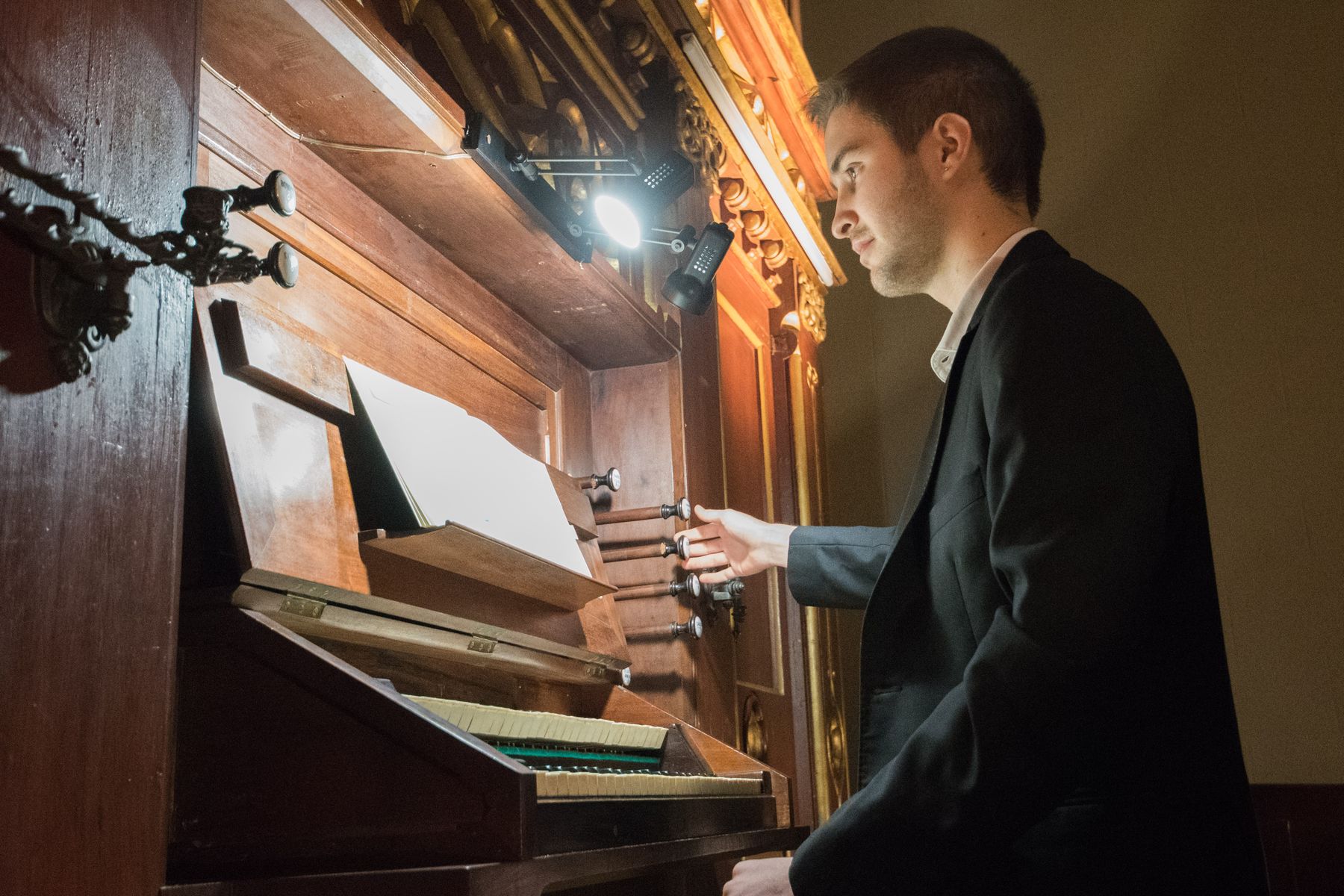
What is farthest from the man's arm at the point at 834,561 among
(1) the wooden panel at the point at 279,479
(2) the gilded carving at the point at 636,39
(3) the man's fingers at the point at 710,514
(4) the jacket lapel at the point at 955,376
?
(2) the gilded carving at the point at 636,39

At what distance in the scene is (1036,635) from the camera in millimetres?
1220

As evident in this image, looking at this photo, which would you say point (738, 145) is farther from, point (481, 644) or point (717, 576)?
point (481, 644)

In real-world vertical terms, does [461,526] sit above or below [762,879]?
above

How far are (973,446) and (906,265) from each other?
0.56m

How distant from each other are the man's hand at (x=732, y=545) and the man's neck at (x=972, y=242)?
77 centimetres

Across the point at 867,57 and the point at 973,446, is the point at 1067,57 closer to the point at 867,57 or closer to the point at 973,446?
the point at 867,57

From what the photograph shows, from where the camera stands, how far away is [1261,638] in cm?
447

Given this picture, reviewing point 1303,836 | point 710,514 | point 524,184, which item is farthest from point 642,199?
point 1303,836

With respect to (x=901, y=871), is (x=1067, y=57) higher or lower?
higher

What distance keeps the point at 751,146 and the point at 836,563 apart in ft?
6.13

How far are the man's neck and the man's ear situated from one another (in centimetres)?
9

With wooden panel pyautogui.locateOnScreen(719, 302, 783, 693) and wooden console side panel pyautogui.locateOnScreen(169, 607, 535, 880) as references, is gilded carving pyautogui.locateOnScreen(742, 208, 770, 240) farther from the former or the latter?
wooden console side panel pyautogui.locateOnScreen(169, 607, 535, 880)

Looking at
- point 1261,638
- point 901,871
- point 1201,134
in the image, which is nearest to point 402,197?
point 901,871

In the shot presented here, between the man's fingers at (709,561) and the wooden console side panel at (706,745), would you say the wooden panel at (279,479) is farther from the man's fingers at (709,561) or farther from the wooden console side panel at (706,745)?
the man's fingers at (709,561)
